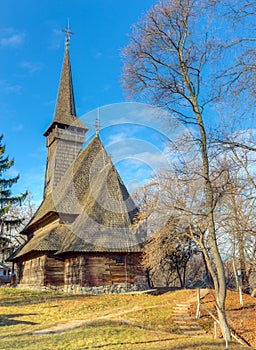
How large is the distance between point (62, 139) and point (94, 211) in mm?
12157

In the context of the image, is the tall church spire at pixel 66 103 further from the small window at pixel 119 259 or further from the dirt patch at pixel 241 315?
the dirt patch at pixel 241 315

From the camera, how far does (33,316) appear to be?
40.4ft

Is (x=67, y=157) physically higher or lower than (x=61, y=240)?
higher

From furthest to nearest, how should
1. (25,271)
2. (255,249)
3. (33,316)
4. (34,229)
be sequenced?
(34,229) < (25,271) < (255,249) < (33,316)

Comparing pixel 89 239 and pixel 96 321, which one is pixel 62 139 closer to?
pixel 89 239

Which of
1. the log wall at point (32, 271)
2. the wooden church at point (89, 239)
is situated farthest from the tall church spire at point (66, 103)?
the log wall at point (32, 271)

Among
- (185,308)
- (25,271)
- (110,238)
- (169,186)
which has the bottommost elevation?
(185,308)

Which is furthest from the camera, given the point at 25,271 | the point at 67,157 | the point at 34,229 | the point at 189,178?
the point at 67,157

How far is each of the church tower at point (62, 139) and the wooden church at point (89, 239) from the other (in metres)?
4.09

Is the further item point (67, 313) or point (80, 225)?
point (80, 225)

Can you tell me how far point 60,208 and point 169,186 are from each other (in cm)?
1083

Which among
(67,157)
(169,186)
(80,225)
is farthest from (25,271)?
(169,186)

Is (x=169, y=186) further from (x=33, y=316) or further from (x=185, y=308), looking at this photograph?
(x=33, y=316)

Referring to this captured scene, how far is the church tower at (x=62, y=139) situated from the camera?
95.3ft
